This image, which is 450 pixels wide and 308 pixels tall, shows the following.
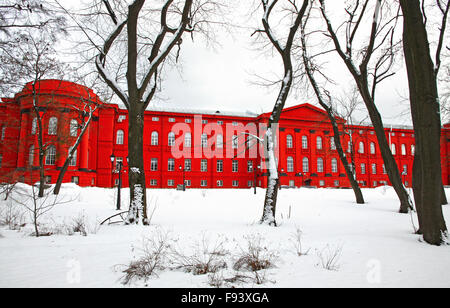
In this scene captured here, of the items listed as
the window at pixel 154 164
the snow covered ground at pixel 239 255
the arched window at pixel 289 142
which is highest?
the arched window at pixel 289 142

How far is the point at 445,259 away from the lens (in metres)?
3.86

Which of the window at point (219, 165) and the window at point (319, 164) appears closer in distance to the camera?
the window at point (219, 165)

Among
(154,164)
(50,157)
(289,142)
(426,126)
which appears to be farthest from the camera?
(289,142)

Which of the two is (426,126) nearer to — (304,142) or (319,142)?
(304,142)

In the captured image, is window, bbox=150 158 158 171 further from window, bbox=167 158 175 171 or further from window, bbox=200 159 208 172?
window, bbox=200 159 208 172

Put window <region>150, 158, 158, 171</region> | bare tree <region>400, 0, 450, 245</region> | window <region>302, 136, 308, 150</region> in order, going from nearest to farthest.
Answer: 1. bare tree <region>400, 0, 450, 245</region>
2. window <region>150, 158, 158, 171</region>
3. window <region>302, 136, 308, 150</region>

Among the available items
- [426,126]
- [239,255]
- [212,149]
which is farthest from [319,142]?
[239,255]

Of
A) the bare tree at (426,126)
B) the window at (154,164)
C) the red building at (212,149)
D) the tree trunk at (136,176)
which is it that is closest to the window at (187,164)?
the red building at (212,149)

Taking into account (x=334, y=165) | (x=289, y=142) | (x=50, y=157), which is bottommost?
(x=334, y=165)

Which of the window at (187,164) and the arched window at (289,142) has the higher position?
the arched window at (289,142)

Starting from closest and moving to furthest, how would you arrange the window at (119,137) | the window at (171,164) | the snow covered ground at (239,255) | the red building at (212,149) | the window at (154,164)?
the snow covered ground at (239,255)
the red building at (212,149)
the window at (119,137)
the window at (154,164)
the window at (171,164)

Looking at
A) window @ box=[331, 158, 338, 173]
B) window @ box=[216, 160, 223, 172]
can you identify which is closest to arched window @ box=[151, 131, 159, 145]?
window @ box=[216, 160, 223, 172]

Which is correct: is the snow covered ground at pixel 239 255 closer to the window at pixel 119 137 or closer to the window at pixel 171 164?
the window at pixel 171 164
